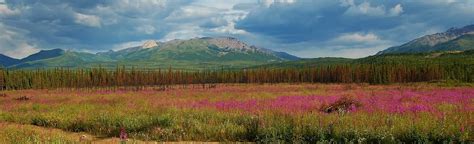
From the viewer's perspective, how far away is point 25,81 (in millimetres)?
117500

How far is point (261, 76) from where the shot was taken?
129625 millimetres

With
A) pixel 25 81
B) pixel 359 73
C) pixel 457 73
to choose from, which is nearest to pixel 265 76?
pixel 359 73

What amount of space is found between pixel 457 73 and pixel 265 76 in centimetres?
5087

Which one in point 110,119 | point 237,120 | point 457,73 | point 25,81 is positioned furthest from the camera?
point 25,81

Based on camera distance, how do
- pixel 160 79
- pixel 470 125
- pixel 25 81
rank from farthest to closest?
pixel 160 79 → pixel 25 81 → pixel 470 125

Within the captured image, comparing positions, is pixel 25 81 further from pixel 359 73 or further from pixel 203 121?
pixel 203 121

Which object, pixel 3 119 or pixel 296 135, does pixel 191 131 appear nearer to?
pixel 296 135

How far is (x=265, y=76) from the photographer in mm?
127438

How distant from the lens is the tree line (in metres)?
101

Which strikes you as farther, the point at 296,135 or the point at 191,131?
the point at 191,131

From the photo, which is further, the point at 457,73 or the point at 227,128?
the point at 457,73

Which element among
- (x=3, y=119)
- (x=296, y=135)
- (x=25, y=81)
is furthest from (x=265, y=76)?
(x=296, y=135)

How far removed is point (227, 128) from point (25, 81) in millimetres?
118490

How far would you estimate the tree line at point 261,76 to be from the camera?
330 feet
